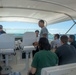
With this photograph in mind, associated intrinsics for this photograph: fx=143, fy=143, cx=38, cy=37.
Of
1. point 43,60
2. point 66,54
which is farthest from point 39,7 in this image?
point 43,60

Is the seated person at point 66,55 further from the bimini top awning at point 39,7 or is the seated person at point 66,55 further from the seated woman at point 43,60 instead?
the bimini top awning at point 39,7

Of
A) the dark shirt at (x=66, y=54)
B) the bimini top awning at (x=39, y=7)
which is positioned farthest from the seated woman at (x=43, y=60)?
the bimini top awning at (x=39, y=7)

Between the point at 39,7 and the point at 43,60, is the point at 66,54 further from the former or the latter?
the point at 39,7

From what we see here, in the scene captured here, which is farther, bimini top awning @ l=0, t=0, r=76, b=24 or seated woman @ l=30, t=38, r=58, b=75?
bimini top awning @ l=0, t=0, r=76, b=24

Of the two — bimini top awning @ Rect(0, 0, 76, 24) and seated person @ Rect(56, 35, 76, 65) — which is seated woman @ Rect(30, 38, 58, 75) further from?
bimini top awning @ Rect(0, 0, 76, 24)

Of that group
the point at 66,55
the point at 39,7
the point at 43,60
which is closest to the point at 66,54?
the point at 66,55

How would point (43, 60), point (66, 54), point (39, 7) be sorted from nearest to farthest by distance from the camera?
point (43, 60) → point (66, 54) → point (39, 7)

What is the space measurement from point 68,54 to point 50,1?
3.54 metres

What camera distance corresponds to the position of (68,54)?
244 cm

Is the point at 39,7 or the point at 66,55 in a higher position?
the point at 39,7

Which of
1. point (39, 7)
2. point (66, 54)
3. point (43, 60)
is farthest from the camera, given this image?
point (39, 7)

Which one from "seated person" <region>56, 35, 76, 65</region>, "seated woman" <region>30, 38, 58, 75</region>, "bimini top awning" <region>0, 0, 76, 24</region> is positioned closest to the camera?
"seated woman" <region>30, 38, 58, 75</region>

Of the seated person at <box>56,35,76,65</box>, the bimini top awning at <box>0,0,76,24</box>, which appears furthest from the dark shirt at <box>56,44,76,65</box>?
the bimini top awning at <box>0,0,76,24</box>

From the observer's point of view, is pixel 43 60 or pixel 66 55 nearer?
pixel 43 60
